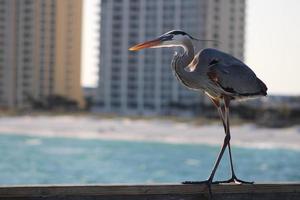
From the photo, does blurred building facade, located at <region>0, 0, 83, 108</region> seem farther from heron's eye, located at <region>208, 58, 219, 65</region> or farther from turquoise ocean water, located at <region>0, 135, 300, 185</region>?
heron's eye, located at <region>208, 58, 219, 65</region>

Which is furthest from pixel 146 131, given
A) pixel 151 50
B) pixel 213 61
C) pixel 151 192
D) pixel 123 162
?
pixel 151 192

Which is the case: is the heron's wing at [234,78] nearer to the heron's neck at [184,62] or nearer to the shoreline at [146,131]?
the heron's neck at [184,62]

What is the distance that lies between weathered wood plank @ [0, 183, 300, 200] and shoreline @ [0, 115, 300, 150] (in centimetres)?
3740

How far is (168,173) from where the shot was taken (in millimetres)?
24391

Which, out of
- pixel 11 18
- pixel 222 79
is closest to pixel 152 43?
pixel 222 79

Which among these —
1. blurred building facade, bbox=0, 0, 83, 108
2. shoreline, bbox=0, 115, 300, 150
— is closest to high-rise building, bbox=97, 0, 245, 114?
blurred building facade, bbox=0, 0, 83, 108

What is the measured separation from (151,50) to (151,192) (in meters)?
69.3

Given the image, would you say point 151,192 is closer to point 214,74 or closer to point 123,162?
point 214,74

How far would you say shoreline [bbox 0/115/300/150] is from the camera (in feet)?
154

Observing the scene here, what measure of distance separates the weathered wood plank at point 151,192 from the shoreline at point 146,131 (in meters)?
37.4

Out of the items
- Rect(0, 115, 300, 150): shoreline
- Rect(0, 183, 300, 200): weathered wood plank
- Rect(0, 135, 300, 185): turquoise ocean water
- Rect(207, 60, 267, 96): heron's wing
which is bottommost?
Rect(0, 115, 300, 150): shoreline

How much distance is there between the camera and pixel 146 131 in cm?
5256

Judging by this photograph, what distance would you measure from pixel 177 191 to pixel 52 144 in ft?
127

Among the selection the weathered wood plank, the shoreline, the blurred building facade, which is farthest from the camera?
the blurred building facade
